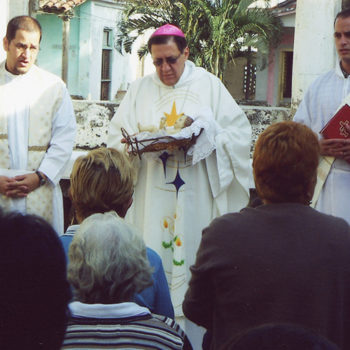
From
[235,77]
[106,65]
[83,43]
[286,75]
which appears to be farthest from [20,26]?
[106,65]

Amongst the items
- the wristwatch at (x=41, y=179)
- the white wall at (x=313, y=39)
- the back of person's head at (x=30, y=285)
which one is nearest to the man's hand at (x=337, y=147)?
the wristwatch at (x=41, y=179)

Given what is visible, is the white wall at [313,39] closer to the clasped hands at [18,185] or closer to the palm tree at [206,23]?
the clasped hands at [18,185]

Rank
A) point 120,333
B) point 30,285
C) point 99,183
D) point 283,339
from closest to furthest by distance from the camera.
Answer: point 30,285 → point 283,339 → point 120,333 → point 99,183

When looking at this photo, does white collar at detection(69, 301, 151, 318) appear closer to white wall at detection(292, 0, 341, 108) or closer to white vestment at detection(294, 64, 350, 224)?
white vestment at detection(294, 64, 350, 224)

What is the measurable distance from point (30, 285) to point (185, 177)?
365 centimetres

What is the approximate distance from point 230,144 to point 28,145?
4.27 feet

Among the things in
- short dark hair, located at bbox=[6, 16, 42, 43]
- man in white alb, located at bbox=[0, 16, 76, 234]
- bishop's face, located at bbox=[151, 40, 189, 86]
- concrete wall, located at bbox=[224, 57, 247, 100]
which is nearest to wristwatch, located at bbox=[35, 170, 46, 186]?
man in white alb, located at bbox=[0, 16, 76, 234]

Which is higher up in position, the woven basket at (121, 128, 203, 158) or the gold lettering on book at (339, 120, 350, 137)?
the gold lettering on book at (339, 120, 350, 137)

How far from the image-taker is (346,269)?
2855mm

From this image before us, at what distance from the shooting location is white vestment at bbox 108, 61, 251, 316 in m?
5.34

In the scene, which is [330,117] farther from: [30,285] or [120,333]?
[30,285]

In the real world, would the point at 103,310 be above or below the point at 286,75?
below

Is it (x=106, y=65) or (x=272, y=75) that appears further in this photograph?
(x=106, y=65)

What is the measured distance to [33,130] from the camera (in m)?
5.25
